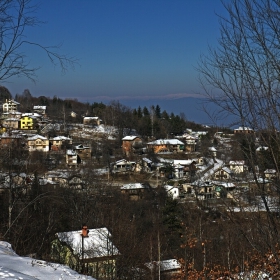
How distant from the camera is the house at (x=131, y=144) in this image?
105ft

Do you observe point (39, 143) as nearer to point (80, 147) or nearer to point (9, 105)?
point (80, 147)

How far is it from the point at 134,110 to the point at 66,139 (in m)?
16.2

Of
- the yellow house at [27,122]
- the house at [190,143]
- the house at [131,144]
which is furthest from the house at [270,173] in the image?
the yellow house at [27,122]

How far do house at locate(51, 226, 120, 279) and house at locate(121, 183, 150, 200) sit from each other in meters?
10.4

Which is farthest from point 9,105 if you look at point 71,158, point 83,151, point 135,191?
point 83,151

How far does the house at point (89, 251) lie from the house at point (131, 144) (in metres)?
23.0

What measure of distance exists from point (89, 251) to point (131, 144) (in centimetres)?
2522

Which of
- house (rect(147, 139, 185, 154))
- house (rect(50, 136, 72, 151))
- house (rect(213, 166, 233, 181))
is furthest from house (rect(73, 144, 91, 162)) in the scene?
house (rect(213, 166, 233, 181))

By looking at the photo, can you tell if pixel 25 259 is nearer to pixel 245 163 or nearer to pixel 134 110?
pixel 245 163

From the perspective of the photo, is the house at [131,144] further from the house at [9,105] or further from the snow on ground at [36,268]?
the snow on ground at [36,268]

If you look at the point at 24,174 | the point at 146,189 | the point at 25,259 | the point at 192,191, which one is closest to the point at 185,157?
the point at 192,191

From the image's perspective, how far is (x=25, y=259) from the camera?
3627mm

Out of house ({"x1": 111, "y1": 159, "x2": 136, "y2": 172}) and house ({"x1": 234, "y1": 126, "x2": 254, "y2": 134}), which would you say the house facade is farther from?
house ({"x1": 234, "y1": 126, "x2": 254, "y2": 134})

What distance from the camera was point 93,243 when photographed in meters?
8.20
